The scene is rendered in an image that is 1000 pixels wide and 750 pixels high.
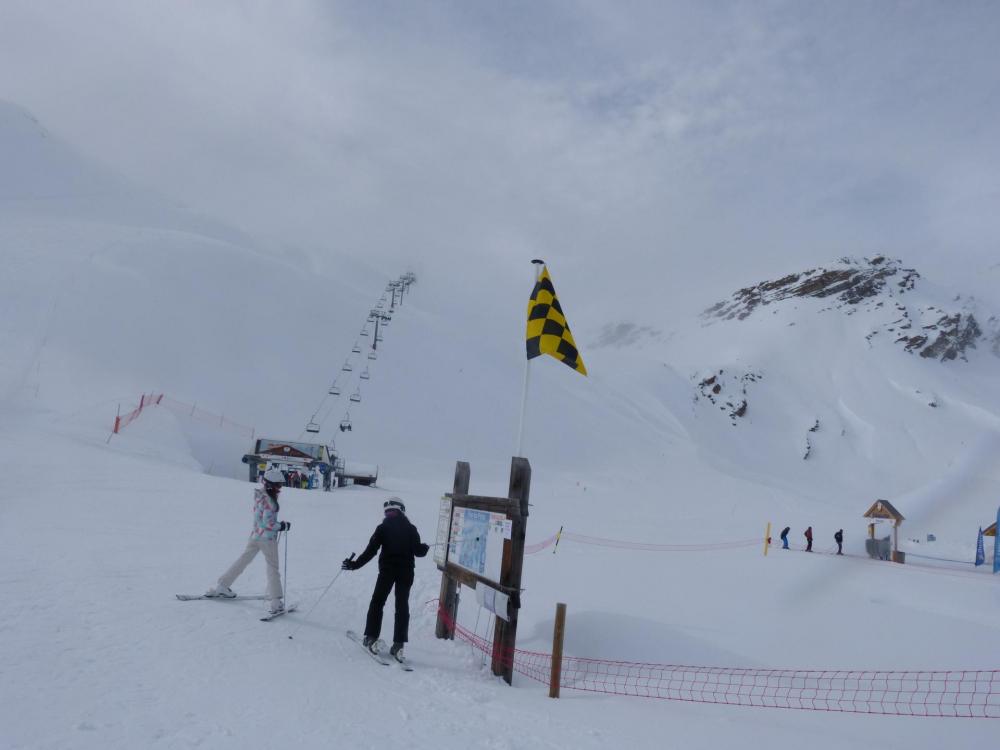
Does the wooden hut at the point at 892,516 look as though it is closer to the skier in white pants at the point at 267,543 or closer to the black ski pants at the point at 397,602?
the black ski pants at the point at 397,602

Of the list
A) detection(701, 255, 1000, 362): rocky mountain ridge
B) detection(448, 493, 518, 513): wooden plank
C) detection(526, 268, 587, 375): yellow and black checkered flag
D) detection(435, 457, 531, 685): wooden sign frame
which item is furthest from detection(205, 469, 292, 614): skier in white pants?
detection(701, 255, 1000, 362): rocky mountain ridge

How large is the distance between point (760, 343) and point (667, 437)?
185ft

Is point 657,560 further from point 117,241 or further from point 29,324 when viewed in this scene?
point 117,241

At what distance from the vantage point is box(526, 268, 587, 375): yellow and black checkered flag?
10070 mm

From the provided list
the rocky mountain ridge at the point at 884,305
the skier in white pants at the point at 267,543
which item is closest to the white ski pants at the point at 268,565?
the skier in white pants at the point at 267,543

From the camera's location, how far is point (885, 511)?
28172 mm

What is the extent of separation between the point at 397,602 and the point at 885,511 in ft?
90.1

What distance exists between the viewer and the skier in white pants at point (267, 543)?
26.9ft

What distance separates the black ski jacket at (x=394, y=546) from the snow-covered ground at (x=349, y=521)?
1102mm

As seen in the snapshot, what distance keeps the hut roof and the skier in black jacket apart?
1020 inches

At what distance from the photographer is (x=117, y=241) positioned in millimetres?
46844

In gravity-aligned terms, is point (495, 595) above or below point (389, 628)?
above

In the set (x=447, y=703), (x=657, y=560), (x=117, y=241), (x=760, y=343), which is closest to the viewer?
(x=447, y=703)

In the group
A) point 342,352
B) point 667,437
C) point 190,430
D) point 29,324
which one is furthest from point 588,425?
point 29,324
